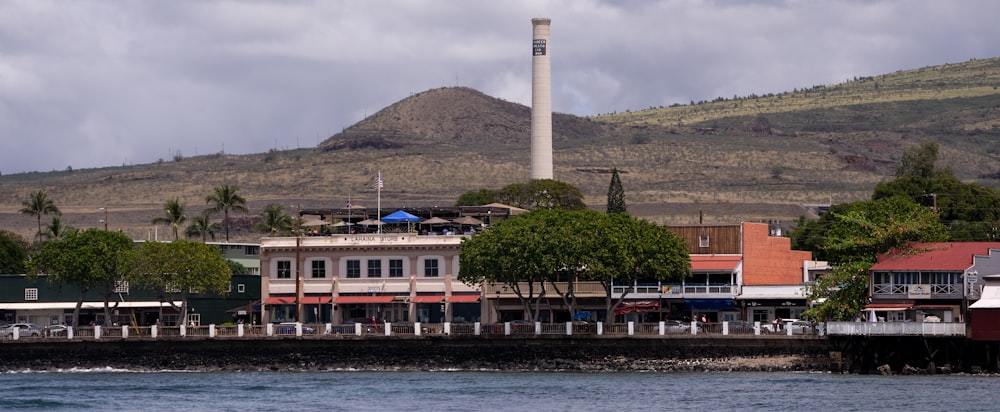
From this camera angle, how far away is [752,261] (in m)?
103

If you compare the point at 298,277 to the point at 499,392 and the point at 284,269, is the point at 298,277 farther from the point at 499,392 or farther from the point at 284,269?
the point at 499,392

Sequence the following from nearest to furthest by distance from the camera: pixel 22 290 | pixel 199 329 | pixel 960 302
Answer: pixel 960 302 < pixel 199 329 < pixel 22 290

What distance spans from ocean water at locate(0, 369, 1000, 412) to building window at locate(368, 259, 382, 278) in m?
18.5

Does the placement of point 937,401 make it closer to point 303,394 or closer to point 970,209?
point 303,394

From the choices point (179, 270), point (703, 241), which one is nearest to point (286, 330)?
point (179, 270)

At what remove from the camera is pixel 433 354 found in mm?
89438

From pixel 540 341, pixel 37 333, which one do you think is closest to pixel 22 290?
pixel 37 333

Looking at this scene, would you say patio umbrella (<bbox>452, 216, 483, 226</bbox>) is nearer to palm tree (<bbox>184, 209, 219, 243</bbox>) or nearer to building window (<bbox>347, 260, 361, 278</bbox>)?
building window (<bbox>347, 260, 361, 278</bbox>)

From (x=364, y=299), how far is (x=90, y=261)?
53.1 feet

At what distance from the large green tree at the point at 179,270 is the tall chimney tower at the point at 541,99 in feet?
232

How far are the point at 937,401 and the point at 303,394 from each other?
86.1 ft

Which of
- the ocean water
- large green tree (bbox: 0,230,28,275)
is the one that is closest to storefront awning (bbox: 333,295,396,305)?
the ocean water

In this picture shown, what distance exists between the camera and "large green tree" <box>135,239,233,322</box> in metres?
102

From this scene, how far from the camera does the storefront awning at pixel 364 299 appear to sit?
10538 centimetres
